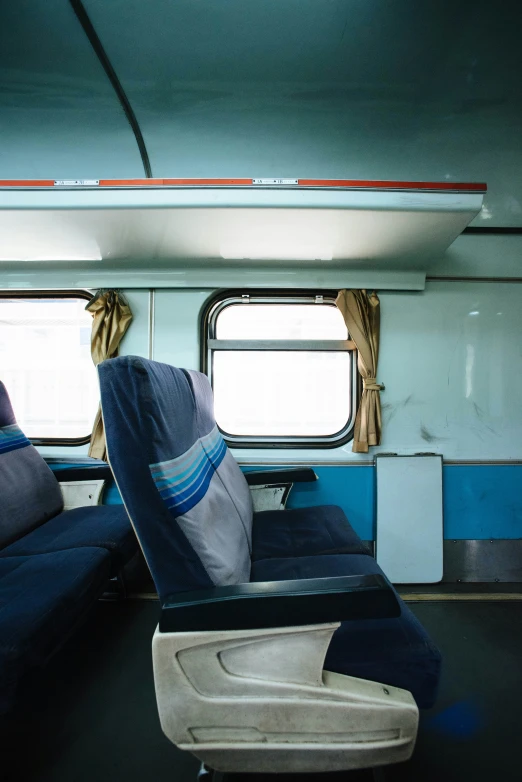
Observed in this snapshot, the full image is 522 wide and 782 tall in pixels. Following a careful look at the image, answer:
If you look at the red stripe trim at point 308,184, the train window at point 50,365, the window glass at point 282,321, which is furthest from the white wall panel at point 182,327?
the red stripe trim at point 308,184

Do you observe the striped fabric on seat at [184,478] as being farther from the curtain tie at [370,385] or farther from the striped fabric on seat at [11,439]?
the curtain tie at [370,385]

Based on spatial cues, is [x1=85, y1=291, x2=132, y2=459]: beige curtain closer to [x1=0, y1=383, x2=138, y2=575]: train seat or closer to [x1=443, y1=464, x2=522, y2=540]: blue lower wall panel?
[x1=0, y1=383, x2=138, y2=575]: train seat

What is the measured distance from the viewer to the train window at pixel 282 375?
294cm

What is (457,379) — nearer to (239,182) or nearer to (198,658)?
(239,182)

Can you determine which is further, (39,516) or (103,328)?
(103,328)

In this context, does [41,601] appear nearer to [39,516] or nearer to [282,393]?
[39,516]

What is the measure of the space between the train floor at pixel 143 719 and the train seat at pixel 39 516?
1.63ft

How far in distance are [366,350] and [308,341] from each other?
416mm

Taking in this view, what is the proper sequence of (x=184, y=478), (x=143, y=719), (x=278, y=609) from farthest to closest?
(x=143, y=719) < (x=184, y=478) < (x=278, y=609)

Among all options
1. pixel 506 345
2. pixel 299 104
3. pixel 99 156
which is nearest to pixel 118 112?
pixel 99 156

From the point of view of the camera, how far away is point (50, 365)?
117 inches

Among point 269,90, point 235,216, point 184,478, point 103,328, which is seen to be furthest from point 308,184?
point 103,328

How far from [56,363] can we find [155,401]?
2137 millimetres

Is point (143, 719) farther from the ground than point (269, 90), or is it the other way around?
point (269, 90)
